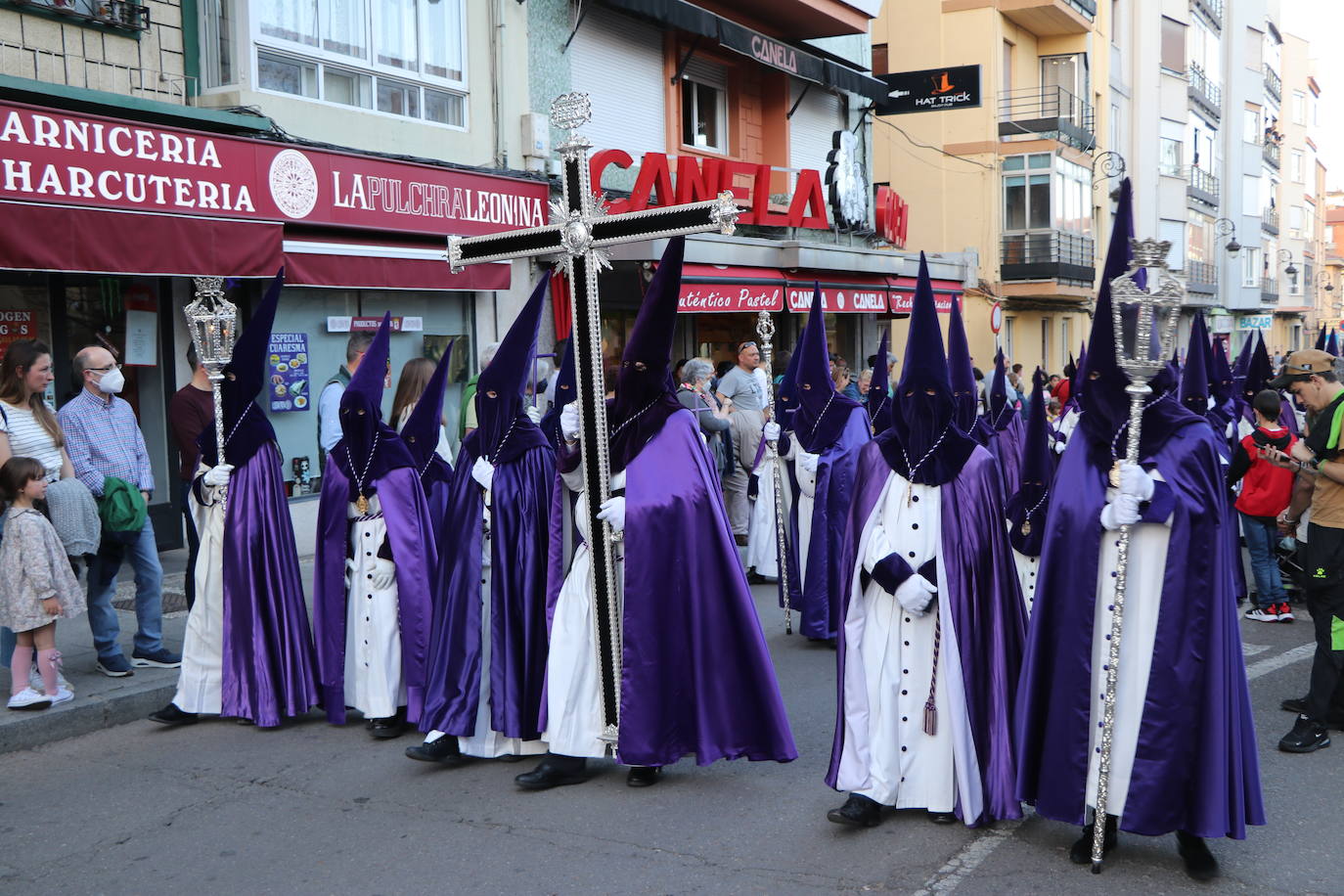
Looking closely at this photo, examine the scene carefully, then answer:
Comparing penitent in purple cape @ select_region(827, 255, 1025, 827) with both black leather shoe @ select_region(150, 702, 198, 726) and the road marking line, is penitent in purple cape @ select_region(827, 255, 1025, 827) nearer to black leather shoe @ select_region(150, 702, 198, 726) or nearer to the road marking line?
the road marking line

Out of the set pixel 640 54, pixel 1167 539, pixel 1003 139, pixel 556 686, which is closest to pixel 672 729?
pixel 556 686

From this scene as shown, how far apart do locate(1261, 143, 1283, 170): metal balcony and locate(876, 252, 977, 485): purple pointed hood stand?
2221 inches

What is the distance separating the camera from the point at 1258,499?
351 inches

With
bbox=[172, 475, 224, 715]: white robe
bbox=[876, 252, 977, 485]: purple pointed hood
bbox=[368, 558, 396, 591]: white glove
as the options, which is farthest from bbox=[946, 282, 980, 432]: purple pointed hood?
bbox=[172, 475, 224, 715]: white robe

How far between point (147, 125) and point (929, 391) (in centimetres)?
725

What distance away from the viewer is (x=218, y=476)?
679 centimetres

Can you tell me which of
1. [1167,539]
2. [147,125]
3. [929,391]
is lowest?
[1167,539]

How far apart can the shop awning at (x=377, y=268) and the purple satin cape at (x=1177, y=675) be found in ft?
24.5

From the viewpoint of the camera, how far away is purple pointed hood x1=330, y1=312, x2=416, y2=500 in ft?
21.5

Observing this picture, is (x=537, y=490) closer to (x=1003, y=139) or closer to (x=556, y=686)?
(x=556, y=686)

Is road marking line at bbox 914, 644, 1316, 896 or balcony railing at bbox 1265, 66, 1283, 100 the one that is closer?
road marking line at bbox 914, 644, 1316, 896

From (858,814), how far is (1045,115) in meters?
28.8

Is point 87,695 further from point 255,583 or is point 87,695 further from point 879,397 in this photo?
point 879,397

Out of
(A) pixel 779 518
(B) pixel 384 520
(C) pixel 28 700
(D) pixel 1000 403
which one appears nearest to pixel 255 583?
(B) pixel 384 520
